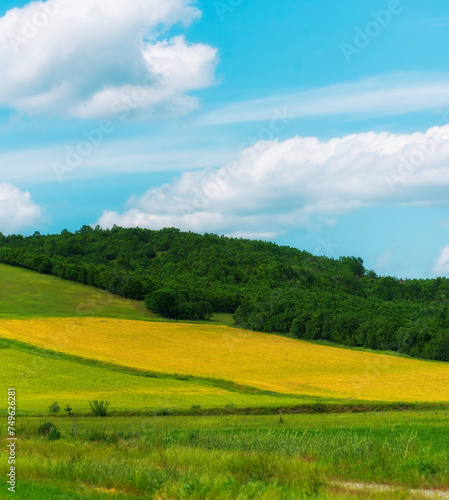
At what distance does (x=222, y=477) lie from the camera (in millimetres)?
9758

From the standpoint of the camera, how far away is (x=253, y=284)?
11519cm

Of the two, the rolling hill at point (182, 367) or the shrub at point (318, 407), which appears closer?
the shrub at point (318, 407)

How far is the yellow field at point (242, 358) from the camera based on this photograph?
137 feet

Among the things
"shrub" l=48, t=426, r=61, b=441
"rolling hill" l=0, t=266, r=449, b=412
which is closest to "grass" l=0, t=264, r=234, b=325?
"rolling hill" l=0, t=266, r=449, b=412

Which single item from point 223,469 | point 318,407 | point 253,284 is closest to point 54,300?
point 253,284

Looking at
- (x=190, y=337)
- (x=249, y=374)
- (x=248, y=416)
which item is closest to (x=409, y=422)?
(x=248, y=416)

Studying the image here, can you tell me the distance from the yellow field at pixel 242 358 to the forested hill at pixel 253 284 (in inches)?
342

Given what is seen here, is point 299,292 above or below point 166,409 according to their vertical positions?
above

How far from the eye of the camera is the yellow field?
41.8 m

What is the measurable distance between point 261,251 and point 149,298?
6187 centimetres

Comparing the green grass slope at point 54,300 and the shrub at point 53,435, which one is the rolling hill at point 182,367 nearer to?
the green grass slope at point 54,300

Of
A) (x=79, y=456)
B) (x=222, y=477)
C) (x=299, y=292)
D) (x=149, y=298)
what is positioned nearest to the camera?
(x=222, y=477)

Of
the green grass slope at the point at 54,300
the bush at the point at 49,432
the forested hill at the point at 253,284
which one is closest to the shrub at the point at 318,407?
the bush at the point at 49,432

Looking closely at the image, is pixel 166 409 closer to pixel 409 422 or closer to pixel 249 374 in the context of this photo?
pixel 409 422
